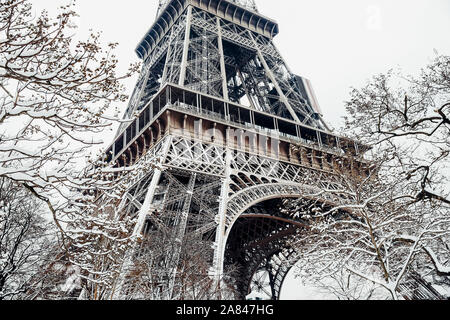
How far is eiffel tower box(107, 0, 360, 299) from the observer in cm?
1410

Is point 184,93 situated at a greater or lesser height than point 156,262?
greater

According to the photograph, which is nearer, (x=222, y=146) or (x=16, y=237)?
(x=16, y=237)

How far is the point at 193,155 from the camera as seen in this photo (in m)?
17.7

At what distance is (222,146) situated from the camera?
18.9m

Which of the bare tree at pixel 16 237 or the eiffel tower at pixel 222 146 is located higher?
the eiffel tower at pixel 222 146

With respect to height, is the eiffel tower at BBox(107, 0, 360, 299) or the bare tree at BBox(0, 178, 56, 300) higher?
the eiffel tower at BBox(107, 0, 360, 299)

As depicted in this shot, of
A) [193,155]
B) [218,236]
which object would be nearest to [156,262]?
[218,236]

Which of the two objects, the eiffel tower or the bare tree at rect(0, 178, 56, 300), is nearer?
the bare tree at rect(0, 178, 56, 300)

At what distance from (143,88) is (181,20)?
772cm

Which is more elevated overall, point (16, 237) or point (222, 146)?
point (222, 146)

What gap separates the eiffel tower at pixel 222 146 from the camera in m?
14.1

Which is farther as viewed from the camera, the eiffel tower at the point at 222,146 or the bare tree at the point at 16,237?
the eiffel tower at the point at 222,146
